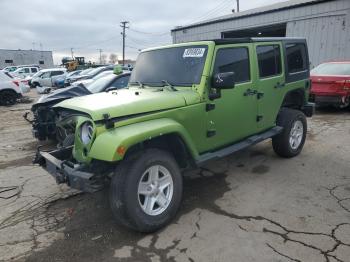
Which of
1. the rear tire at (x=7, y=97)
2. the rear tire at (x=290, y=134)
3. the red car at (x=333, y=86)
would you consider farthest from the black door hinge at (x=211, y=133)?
the rear tire at (x=7, y=97)

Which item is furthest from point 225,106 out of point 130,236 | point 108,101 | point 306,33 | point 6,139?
point 306,33

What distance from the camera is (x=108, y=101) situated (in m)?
3.69

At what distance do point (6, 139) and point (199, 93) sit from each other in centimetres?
650

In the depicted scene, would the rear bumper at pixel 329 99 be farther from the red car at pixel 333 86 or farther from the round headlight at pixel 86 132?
the round headlight at pixel 86 132

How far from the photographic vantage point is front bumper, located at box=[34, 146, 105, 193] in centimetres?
315

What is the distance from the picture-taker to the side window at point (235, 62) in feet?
13.9

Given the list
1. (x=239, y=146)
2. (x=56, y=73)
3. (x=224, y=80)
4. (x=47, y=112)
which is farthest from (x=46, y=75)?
(x=224, y=80)

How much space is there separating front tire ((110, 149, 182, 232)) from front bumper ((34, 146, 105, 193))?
0.20 meters

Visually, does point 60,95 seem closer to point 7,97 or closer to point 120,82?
point 120,82

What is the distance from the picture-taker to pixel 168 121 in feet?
11.6

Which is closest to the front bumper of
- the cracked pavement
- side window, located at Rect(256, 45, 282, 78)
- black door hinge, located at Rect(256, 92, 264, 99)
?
the cracked pavement

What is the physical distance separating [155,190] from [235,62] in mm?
2174

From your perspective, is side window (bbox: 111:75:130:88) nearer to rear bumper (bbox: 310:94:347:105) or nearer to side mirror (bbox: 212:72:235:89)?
side mirror (bbox: 212:72:235:89)

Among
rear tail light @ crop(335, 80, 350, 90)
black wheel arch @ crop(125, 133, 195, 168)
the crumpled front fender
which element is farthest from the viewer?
rear tail light @ crop(335, 80, 350, 90)
